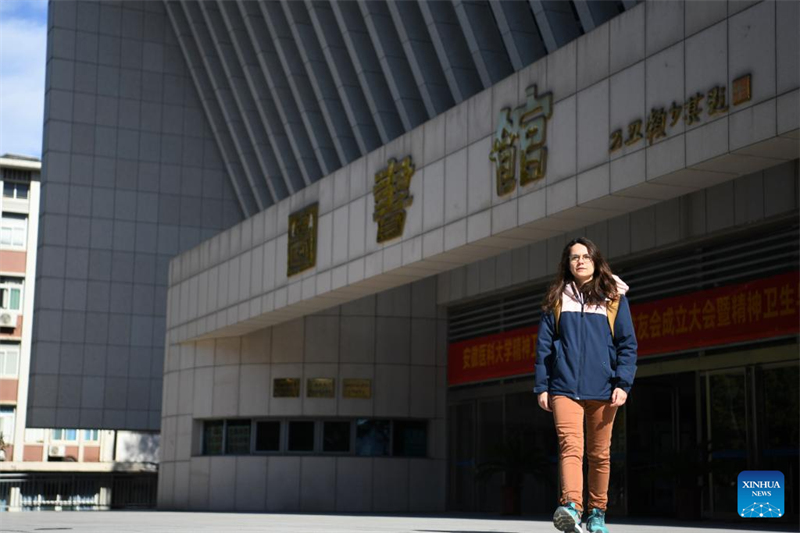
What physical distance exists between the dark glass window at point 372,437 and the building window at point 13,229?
43.9 meters

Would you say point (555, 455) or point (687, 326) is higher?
point (687, 326)

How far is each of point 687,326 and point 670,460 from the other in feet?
7.59

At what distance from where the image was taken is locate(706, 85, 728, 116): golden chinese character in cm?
A: 1370

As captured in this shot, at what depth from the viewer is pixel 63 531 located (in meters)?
11.8

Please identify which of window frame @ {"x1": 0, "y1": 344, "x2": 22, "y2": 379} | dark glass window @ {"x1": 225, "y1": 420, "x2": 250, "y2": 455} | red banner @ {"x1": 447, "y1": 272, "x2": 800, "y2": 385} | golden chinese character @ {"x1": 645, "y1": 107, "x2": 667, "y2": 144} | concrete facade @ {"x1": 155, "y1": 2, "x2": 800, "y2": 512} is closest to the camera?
A: concrete facade @ {"x1": 155, "y1": 2, "x2": 800, "y2": 512}

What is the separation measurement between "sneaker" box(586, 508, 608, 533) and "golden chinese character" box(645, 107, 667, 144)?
7.33 m

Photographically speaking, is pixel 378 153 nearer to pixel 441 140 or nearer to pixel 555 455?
pixel 441 140

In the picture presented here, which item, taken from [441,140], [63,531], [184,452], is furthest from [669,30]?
[184,452]

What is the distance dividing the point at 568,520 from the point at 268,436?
20688 millimetres

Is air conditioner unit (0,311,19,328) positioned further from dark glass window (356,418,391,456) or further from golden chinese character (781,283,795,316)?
golden chinese character (781,283,795,316)

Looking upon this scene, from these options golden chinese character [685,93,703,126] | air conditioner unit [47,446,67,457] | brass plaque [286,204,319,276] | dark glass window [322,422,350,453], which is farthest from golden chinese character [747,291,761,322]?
air conditioner unit [47,446,67,457]

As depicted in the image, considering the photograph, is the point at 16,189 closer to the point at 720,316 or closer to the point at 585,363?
the point at 720,316

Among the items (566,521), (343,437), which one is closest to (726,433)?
(343,437)

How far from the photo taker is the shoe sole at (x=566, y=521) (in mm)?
7723
